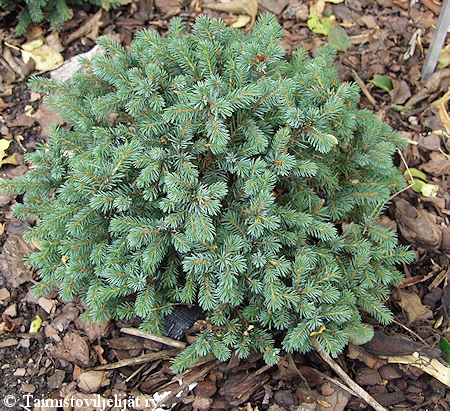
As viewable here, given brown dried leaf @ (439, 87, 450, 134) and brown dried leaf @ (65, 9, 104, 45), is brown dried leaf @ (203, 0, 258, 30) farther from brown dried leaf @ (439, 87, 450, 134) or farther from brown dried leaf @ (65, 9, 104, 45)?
brown dried leaf @ (439, 87, 450, 134)

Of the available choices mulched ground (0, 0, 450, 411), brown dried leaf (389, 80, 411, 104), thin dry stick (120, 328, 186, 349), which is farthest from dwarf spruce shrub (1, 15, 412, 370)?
brown dried leaf (389, 80, 411, 104)

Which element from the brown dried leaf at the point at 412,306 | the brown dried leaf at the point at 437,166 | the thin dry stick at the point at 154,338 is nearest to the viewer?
the thin dry stick at the point at 154,338

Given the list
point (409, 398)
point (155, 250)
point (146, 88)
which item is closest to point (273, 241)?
point (155, 250)

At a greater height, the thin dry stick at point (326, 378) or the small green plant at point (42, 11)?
the small green plant at point (42, 11)

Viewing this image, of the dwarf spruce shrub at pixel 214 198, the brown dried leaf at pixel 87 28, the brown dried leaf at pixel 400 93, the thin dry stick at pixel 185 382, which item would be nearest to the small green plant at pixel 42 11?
the brown dried leaf at pixel 87 28

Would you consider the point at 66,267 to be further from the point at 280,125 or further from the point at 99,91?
the point at 280,125

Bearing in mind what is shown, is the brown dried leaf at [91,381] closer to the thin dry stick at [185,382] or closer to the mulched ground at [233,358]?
the mulched ground at [233,358]
